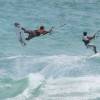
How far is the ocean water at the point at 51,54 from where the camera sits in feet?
66.7

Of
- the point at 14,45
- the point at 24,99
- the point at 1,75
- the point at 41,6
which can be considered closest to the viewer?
the point at 24,99

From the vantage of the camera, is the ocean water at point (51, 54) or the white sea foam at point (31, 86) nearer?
the white sea foam at point (31, 86)

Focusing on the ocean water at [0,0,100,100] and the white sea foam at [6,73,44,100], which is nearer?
the white sea foam at [6,73,44,100]

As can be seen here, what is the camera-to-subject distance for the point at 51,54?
27156 mm

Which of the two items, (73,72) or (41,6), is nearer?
(73,72)

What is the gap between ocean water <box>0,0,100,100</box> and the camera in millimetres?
20328

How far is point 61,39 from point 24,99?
36.7ft

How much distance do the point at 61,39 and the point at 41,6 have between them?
954 cm

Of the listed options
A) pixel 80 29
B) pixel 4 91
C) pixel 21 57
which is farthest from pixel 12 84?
pixel 80 29

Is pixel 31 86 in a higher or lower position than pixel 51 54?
lower

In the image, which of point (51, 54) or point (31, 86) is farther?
point (51, 54)

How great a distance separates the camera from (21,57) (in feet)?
87.2

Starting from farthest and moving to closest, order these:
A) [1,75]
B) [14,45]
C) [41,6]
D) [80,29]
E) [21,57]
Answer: [41,6] → [80,29] → [14,45] → [21,57] → [1,75]

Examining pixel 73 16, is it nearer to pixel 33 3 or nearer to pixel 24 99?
pixel 33 3
